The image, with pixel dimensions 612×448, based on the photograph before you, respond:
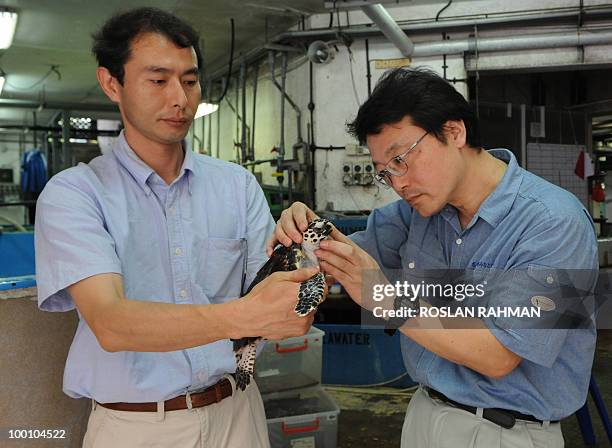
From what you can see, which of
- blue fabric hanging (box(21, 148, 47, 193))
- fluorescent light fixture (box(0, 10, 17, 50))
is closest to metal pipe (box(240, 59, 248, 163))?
fluorescent light fixture (box(0, 10, 17, 50))

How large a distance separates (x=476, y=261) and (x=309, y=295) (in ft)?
1.65

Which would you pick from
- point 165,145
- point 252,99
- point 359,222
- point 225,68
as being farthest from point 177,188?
point 225,68

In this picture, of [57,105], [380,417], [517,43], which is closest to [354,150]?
[517,43]

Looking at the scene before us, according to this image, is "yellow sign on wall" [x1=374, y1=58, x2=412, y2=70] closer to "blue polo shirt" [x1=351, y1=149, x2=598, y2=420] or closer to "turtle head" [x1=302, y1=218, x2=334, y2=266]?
"blue polo shirt" [x1=351, y1=149, x2=598, y2=420]

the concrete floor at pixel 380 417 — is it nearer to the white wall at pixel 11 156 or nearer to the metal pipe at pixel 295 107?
the metal pipe at pixel 295 107

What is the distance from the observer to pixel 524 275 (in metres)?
1.30

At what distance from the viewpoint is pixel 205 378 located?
144cm

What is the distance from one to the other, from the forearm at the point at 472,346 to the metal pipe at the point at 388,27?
11.3 ft

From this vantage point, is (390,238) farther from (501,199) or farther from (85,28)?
(85,28)

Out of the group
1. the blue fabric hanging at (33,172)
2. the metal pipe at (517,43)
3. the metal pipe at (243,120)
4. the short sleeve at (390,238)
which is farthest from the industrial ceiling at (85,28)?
the short sleeve at (390,238)

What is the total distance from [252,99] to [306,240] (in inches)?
248

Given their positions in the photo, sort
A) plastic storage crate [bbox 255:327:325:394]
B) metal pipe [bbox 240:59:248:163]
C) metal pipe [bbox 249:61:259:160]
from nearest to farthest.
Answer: plastic storage crate [bbox 255:327:325:394] → metal pipe [bbox 249:61:259:160] → metal pipe [bbox 240:59:248:163]

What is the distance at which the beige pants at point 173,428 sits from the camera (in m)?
1.41

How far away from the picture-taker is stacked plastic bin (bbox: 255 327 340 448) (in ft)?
10.1
